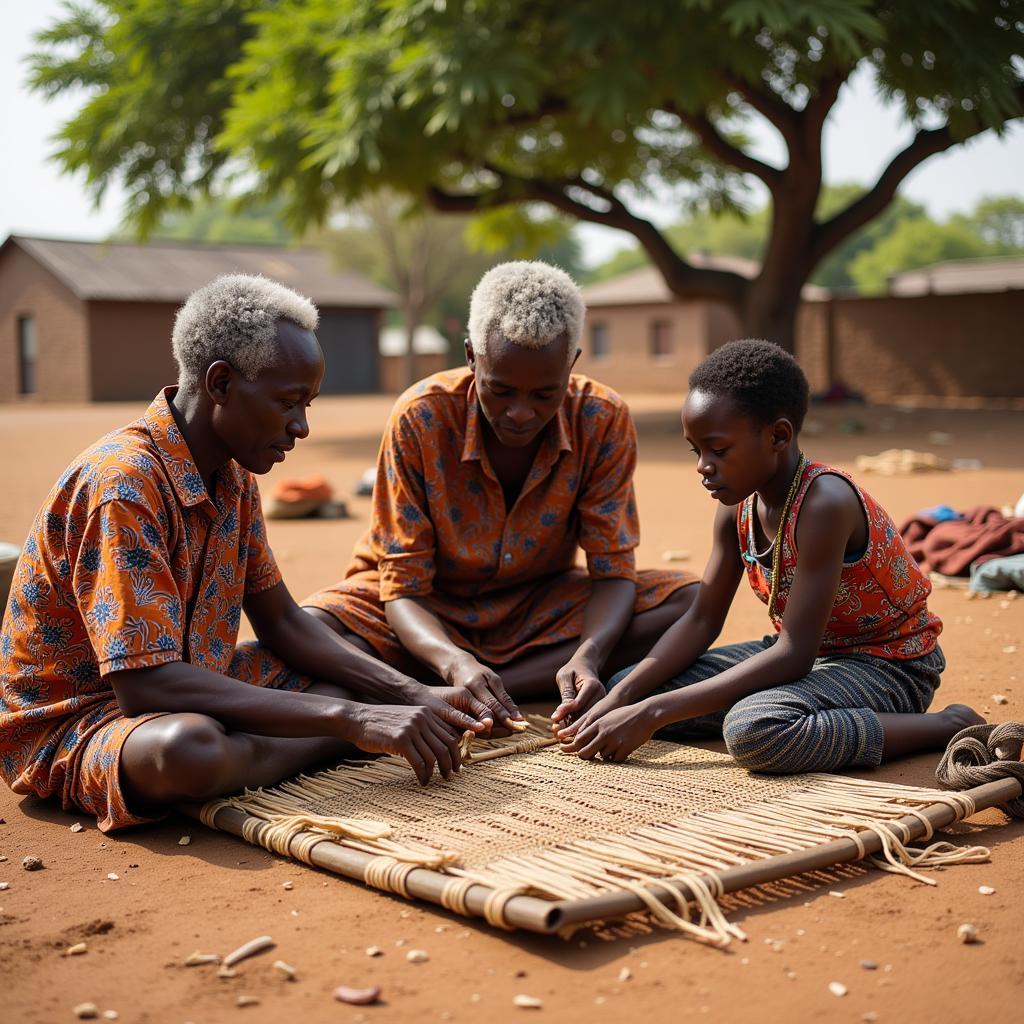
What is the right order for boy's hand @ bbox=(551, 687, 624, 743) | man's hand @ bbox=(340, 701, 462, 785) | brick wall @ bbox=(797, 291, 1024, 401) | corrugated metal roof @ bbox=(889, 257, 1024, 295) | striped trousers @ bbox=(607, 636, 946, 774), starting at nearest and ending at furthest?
man's hand @ bbox=(340, 701, 462, 785) → striped trousers @ bbox=(607, 636, 946, 774) → boy's hand @ bbox=(551, 687, 624, 743) → brick wall @ bbox=(797, 291, 1024, 401) → corrugated metal roof @ bbox=(889, 257, 1024, 295)

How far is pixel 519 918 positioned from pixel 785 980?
1.61ft

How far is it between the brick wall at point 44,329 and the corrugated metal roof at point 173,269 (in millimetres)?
502

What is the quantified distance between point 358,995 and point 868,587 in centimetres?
188

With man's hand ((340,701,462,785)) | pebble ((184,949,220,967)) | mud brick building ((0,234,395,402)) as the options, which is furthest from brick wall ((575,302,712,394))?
pebble ((184,949,220,967))

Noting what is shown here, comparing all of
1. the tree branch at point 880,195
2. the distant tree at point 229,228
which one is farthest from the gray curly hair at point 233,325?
the distant tree at point 229,228

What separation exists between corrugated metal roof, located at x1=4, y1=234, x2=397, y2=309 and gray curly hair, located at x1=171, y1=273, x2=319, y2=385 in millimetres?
24995

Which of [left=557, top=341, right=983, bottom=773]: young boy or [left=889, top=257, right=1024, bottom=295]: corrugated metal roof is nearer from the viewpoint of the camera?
[left=557, top=341, right=983, bottom=773]: young boy

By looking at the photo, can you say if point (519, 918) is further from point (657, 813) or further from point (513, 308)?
point (513, 308)

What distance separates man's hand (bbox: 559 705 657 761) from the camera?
3.27 meters

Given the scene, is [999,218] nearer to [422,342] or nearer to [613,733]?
[422,342]

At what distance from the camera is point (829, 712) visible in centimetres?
326

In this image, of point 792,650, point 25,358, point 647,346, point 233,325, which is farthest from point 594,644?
point 25,358

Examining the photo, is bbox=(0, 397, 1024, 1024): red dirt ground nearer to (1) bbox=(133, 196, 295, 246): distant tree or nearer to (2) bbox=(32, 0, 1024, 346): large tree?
(2) bbox=(32, 0, 1024, 346): large tree

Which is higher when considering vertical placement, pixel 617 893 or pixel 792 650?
pixel 792 650
